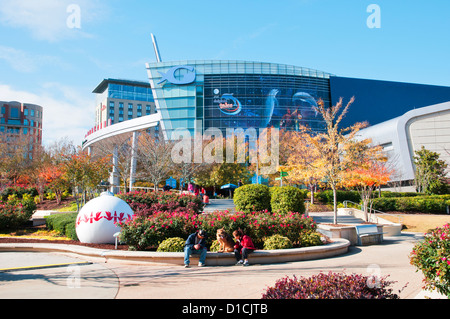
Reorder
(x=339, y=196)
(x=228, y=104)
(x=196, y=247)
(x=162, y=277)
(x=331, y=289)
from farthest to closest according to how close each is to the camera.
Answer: (x=228, y=104)
(x=339, y=196)
(x=196, y=247)
(x=162, y=277)
(x=331, y=289)

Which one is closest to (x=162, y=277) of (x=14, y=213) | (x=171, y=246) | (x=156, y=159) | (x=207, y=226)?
(x=171, y=246)

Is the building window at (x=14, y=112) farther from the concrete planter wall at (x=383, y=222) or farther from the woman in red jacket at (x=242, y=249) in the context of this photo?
the woman in red jacket at (x=242, y=249)

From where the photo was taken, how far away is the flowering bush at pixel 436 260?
496 cm

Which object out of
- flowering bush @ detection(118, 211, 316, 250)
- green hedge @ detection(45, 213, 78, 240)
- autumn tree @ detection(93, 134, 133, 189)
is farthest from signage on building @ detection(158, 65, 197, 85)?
flowering bush @ detection(118, 211, 316, 250)

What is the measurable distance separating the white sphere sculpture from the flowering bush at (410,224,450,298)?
883cm

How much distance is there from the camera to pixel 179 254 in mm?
9031

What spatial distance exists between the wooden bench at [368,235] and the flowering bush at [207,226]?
2.77 m

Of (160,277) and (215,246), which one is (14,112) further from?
(160,277)

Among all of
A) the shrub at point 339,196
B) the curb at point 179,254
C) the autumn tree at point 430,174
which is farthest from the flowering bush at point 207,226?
the autumn tree at point 430,174

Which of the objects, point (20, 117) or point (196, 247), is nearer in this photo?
point (196, 247)

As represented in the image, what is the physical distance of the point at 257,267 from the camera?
8.87 m

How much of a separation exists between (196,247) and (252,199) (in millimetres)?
9078
